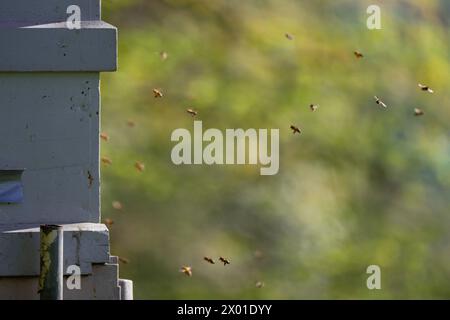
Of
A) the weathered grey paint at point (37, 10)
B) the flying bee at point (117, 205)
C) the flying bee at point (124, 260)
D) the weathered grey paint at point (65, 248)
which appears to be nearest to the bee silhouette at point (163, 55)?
the flying bee at point (117, 205)

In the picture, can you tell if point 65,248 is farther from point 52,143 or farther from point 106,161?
point 106,161

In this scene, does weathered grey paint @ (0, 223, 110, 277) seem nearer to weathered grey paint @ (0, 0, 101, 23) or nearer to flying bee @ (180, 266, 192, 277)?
weathered grey paint @ (0, 0, 101, 23)

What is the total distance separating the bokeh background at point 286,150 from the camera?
36.6 feet

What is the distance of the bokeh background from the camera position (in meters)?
11.1

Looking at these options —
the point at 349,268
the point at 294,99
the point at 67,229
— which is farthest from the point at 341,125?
the point at 67,229

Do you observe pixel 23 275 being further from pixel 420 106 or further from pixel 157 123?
pixel 420 106

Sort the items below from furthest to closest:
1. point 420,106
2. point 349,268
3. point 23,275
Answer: point 420,106
point 349,268
point 23,275

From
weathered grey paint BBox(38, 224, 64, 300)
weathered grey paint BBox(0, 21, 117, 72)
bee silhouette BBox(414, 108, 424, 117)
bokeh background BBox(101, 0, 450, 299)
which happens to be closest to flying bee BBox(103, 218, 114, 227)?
bokeh background BBox(101, 0, 450, 299)

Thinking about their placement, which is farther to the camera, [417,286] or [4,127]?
[417,286]

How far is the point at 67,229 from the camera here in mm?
5703

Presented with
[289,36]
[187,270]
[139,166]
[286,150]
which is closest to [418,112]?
[286,150]

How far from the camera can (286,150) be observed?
38.5 ft

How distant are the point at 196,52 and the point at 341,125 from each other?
147 cm

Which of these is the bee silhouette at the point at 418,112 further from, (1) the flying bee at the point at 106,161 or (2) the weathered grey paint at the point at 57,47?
(2) the weathered grey paint at the point at 57,47
